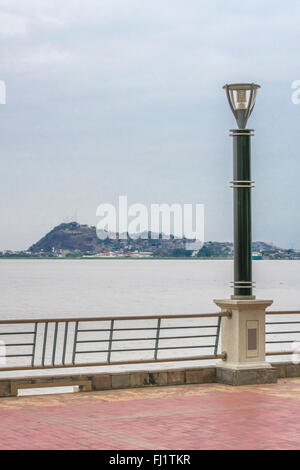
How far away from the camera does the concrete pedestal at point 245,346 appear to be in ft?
40.5

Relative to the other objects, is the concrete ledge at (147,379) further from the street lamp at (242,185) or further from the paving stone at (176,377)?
the street lamp at (242,185)

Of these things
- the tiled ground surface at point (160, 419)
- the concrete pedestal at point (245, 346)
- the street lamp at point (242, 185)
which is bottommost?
the tiled ground surface at point (160, 419)

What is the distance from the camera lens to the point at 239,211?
41.4 ft

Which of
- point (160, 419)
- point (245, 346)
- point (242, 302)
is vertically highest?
point (242, 302)

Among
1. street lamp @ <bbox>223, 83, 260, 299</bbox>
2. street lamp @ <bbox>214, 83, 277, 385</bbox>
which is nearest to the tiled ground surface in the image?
street lamp @ <bbox>214, 83, 277, 385</bbox>

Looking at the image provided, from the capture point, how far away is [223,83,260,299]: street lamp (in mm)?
12516

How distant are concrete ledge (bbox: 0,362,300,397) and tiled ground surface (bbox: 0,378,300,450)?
208mm

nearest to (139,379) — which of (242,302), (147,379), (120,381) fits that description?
(147,379)

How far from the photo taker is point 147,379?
12.2 meters

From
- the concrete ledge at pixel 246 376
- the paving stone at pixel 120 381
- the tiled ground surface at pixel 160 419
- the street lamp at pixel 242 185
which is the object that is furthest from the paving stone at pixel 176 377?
the street lamp at pixel 242 185

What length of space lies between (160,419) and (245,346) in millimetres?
3285

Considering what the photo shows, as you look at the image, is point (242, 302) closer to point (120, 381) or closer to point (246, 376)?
point (246, 376)

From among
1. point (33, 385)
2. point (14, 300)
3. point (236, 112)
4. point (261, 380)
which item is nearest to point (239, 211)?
point (236, 112)
